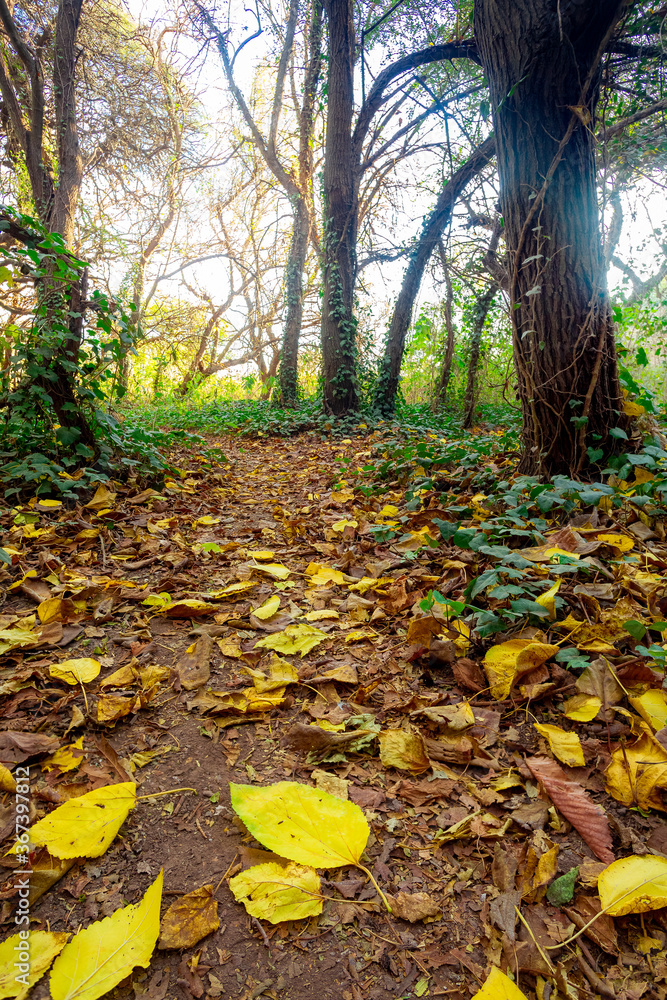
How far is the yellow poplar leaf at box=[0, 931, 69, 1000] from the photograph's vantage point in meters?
0.68

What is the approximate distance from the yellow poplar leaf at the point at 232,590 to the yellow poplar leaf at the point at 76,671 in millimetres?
519

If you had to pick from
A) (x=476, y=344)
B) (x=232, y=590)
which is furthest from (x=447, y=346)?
(x=232, y=590)

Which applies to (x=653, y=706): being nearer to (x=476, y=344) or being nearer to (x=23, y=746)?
(x=23, y=746)

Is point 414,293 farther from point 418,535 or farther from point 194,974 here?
point 194,974

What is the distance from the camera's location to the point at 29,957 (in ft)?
2.36

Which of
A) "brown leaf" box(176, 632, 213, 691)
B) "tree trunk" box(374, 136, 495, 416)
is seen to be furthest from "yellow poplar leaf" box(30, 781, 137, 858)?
"tree trunk" box(374, 136, 495, 416)

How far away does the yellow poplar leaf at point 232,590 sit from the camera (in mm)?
1834

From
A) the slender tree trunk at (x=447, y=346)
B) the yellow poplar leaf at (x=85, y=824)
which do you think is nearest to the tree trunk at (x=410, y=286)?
the slender tree trunk at (x=447, y=346)

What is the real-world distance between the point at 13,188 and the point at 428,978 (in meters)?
8.02

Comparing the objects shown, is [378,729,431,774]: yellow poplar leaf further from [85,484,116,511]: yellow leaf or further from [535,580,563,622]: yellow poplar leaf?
[85,484,116,511]: yellow leaf

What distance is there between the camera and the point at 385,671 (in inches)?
55.4

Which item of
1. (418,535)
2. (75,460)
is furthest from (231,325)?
(418,535)

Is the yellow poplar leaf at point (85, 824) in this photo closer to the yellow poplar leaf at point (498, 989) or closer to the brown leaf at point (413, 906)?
the brown leaf at point (413, 906)

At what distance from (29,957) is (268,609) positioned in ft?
Answer: 3.53
